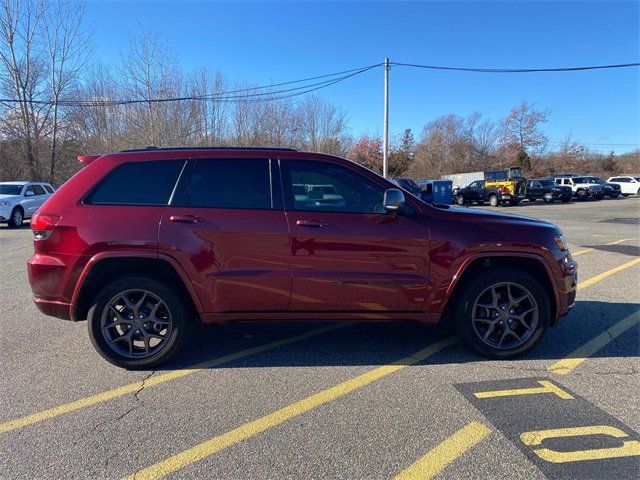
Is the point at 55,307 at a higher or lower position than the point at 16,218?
lower

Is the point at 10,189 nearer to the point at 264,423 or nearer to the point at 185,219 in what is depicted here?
the point at 185,219

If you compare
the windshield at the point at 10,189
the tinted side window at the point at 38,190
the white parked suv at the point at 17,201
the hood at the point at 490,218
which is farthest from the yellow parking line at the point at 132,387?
the tinted side window at the point at 38,190

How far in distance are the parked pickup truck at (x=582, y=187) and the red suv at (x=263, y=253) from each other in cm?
3652

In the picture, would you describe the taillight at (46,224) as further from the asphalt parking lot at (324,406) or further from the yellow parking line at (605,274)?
the yellow parking line at (605,274)

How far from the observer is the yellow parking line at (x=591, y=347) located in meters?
3.67

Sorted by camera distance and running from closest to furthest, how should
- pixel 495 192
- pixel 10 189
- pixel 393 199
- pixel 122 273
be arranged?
1. pixel 393 199
2. pixel 122 273
3. pixel 10 189
4. pixel 495 192

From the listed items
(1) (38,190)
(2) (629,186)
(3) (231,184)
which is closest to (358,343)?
(3) (231,184)

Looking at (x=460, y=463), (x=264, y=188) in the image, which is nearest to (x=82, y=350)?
(x=264, y=188)

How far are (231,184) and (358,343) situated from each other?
2023 mm

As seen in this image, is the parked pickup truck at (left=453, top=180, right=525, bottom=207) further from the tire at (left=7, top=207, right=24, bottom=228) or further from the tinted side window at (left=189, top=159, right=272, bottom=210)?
the tinted side window at (left=189, top=159, right=272, bottom=210)

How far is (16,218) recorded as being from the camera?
15.9m

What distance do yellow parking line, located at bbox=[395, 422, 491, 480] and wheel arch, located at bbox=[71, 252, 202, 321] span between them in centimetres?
214

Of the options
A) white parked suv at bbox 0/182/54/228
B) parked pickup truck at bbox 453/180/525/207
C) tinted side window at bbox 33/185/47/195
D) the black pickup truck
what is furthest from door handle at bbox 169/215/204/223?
the black pickup truck

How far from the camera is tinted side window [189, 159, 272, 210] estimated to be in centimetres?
362
